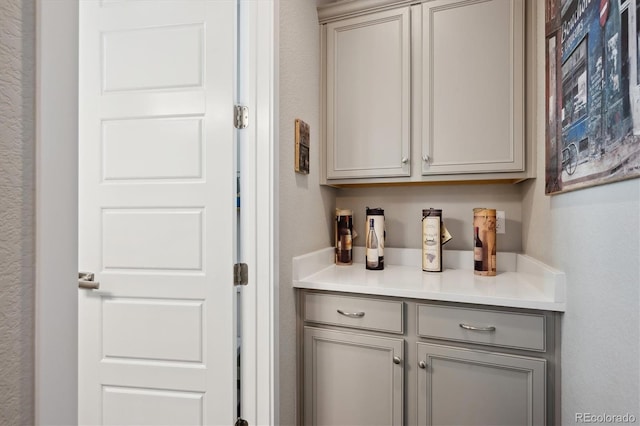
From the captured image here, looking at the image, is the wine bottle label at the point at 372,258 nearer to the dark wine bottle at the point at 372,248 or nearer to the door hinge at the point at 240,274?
the dark wine bottle at the point at 372,248

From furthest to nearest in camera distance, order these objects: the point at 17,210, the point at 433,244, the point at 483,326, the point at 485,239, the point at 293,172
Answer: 1. the point at 433,244
2. the point at 485,239
3. the point at 293,172
4. the point at 483,326
5. the point at 17,210

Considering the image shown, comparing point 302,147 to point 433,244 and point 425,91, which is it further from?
point 433,244

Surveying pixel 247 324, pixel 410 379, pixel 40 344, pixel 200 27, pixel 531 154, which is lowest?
pixel 410 379

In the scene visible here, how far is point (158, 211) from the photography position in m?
1.40

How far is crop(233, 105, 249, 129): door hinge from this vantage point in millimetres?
1347

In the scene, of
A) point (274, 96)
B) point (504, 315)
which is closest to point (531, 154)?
point (504, 315)

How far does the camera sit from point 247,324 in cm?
134

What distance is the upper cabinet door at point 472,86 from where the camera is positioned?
155 cm

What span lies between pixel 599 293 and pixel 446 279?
713 mm

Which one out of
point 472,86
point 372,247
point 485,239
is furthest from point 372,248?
point 472,86

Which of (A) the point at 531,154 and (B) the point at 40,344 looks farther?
(A) the point at 531,154

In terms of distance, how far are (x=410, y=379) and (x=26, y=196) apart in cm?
138

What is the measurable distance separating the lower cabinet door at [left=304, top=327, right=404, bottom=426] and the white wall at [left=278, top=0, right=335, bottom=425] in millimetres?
87

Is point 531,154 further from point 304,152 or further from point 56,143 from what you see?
point 56,143
